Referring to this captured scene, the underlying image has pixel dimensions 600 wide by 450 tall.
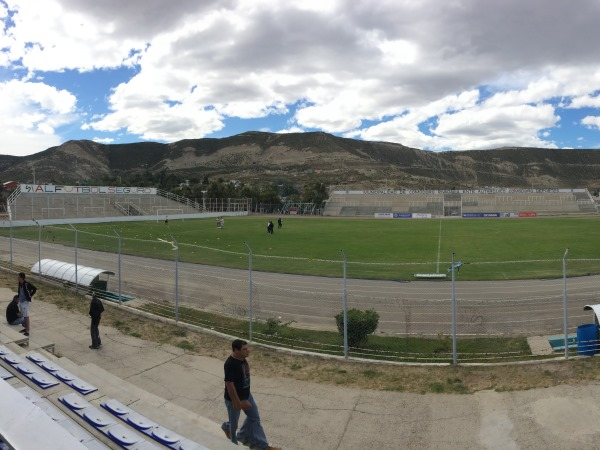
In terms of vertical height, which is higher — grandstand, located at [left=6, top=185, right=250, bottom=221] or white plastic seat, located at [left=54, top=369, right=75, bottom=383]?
grandstand, located at [left=6, top=185, right=250, bottom=221]

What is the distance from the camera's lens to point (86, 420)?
4652mm

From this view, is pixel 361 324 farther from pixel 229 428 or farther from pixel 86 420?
pixel 86 420

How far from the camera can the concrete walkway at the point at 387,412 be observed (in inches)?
250

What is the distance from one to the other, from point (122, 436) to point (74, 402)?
3.58ft

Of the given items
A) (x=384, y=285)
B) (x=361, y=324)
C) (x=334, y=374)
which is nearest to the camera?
(x=334, y=374)

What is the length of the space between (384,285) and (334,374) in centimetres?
1171

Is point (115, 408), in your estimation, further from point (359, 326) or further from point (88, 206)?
point (88, 206)

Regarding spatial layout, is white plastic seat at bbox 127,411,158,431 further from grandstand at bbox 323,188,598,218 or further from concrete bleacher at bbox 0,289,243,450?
grandstand at bbox 323,188,598,218

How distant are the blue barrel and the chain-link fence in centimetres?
50

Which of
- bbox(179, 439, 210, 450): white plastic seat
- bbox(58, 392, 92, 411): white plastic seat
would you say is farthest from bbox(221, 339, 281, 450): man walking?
bbox(58, 392, 92, 411): white plastic seat

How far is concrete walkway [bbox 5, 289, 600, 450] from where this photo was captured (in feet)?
20.8

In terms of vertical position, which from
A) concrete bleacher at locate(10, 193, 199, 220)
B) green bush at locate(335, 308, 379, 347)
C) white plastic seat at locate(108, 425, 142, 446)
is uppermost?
concrete bleacher at locate(10, 193, 199, 220)

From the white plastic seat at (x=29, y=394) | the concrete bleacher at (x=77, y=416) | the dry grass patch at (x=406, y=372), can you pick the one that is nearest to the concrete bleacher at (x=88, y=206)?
the dry grass patch at (x=406, y=372)

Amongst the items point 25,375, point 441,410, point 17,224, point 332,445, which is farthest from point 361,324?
point 17,224
